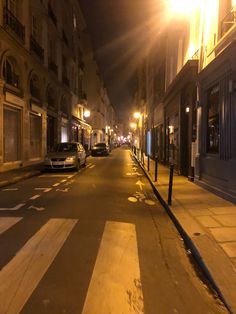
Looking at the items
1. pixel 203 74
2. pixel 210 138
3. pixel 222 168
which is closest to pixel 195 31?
pixel 203 74

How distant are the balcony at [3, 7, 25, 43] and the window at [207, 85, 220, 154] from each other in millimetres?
12065

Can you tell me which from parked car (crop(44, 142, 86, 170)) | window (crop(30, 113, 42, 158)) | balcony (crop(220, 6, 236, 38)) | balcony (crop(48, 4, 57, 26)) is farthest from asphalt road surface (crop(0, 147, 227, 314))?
balcony (crop(48, 4, 57, 26))

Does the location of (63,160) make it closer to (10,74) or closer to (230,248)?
(10,74)

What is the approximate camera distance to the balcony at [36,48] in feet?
78.9

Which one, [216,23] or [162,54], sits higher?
[162,54]

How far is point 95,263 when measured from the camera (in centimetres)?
506

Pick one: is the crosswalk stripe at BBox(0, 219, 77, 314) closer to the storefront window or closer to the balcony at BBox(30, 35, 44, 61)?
the storefront window

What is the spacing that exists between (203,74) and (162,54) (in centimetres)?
1605

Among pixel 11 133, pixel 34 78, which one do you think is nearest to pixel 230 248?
pixel 11 133

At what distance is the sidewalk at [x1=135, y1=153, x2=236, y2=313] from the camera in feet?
14.4

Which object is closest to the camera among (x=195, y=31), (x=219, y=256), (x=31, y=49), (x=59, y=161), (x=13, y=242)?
(x=219, y=256)

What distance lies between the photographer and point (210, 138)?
494 inches

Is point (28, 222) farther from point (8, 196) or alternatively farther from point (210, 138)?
point (210, 138)

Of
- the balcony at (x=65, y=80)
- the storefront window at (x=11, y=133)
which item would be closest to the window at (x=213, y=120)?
the storefront window at (x=11, y=133)
